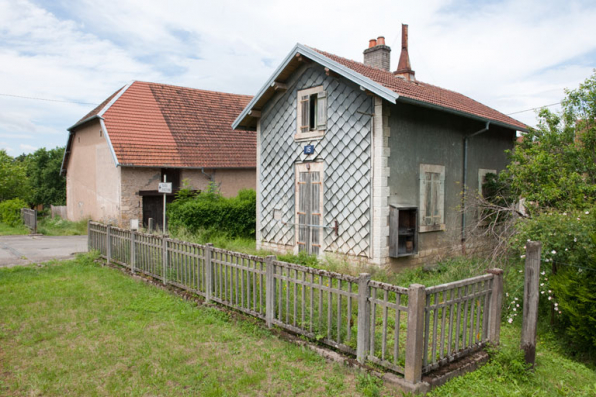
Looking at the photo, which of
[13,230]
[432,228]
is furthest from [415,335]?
[13,230]

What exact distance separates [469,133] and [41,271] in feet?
38.5

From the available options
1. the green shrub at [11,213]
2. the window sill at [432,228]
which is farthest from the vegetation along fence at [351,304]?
the green shrub at [11,213]

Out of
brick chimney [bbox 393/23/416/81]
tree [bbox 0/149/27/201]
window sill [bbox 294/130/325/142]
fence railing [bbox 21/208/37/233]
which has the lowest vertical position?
fence railing [bbox 21/208/37/233]

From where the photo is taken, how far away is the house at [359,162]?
32.2 ft

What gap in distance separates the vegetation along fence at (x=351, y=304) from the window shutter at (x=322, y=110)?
4.74 m

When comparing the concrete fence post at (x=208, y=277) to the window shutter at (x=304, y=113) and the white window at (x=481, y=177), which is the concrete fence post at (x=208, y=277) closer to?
the window shutter at (x=304, y=113)

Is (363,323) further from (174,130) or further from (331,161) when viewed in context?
(174,130)

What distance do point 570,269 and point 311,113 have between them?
7.05 meters

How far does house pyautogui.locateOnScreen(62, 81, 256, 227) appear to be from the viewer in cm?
1841

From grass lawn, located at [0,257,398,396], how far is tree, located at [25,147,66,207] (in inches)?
1242

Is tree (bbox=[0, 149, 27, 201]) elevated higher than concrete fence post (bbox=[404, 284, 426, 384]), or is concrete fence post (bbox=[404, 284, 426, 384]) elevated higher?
tree (bbox=[0, 149, 27, 201])

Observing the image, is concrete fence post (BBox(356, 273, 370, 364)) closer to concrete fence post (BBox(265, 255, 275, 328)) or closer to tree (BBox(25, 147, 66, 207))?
concrete fence post (BBox(265, 255, 275, 328))

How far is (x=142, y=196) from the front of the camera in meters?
18.6

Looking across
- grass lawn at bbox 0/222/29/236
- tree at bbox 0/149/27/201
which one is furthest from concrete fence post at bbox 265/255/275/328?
tree at bbox 0/149/27/201
